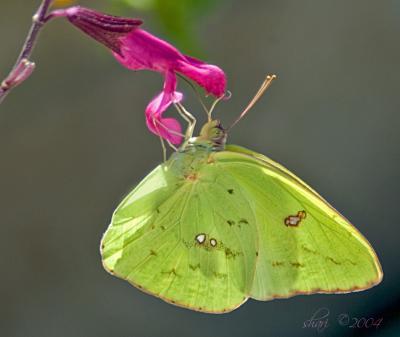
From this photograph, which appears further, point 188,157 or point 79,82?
point 79,82

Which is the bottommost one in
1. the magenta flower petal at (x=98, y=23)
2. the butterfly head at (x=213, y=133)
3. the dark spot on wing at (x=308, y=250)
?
the dark spot on wing at (x=308, y=250)

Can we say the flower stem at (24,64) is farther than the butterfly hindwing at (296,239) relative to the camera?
No

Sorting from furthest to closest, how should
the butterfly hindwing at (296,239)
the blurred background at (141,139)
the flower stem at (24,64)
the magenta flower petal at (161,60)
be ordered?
1. the blurred background at (141,139)
2. the butterfly hindwing at (296,239)
3. the magenta flower petal at (161,60)
4. the flower stem at (24,64)

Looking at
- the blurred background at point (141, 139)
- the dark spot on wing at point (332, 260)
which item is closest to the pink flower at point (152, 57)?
the dark spot on wing at point (332, 260)

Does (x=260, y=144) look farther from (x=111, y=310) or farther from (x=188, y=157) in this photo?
(x=188, y=157)

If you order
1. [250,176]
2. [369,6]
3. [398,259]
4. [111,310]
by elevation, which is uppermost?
[369,6]

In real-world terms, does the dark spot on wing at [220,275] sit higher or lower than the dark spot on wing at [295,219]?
lower

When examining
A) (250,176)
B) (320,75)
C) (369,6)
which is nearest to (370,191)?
(320,75)

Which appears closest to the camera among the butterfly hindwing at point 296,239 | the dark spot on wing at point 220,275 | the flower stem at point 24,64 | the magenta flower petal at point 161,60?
the flower stem at point 24,64

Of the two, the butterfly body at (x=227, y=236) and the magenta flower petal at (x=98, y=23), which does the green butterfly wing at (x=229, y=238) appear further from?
the magenta flower petal at (x=98, y=23)
